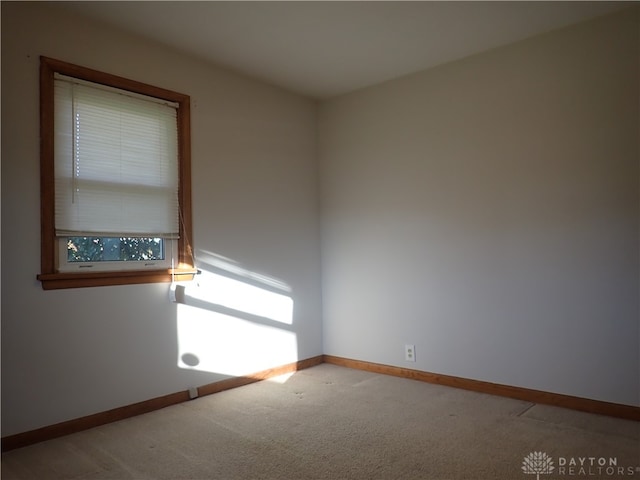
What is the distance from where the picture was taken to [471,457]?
2.41 meters

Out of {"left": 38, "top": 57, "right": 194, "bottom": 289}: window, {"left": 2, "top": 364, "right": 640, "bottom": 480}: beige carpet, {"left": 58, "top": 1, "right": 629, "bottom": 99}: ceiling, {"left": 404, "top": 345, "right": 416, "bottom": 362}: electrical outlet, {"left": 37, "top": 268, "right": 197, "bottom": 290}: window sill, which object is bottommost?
{"left": 2, "top": 364, "right": 640, "bottom": 480}: beige carpet

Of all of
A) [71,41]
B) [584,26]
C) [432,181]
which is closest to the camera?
[71,41]

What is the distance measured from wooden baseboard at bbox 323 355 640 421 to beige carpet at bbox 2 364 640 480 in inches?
3.1

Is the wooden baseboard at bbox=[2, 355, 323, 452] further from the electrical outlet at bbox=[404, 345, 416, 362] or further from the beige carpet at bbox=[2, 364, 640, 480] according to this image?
the electrical outlet at bbox=[404, 345, 416, 362]

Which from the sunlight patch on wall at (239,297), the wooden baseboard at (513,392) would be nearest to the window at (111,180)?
the sunlight patch on wall at (239,297)

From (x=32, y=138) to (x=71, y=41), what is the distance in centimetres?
67

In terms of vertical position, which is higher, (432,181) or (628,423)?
(432,181)

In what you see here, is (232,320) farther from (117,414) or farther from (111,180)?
(111,180)

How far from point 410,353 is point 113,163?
2.70 meters

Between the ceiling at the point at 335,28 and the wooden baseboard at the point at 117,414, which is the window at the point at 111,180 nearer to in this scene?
the ceiling at the point at 335,28

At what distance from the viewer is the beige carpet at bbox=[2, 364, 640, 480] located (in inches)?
90.5

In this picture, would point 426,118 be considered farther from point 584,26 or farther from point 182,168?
point 182,168

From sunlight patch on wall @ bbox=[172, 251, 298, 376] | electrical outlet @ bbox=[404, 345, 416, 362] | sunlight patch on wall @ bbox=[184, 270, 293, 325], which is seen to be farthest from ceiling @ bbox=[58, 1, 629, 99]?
electrical outlet @ bbox=[404, 345, 416, 362]

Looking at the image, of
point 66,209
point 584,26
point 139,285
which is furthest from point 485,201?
point 66,209
